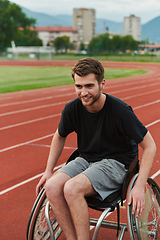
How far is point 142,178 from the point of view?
88.0 inches

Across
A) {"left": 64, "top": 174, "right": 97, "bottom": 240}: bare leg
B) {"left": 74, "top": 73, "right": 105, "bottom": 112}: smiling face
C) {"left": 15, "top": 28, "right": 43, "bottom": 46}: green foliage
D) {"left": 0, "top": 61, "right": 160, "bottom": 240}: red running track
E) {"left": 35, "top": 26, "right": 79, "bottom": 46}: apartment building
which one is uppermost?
{"left": 35, "top": 26, "right": 79, "bottom": 46}: apartment building

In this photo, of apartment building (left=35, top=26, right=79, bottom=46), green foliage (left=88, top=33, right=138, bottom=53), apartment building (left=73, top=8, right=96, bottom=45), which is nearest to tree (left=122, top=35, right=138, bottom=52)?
green foliage (left=88, top=33, right=138, bottom=53)

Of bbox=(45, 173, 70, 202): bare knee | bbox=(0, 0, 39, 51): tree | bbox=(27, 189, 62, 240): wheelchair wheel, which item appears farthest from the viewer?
bbox=(0, 0, 39, 51): tree

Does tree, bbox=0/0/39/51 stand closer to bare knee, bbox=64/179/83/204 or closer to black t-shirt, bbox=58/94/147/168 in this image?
black t-shirt, bbox=58/94/147/168

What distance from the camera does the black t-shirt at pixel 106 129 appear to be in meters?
2.33

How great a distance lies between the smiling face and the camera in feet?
7.52

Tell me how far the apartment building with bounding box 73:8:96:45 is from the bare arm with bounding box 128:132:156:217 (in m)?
163

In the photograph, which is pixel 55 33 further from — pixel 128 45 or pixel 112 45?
pixel 112 45

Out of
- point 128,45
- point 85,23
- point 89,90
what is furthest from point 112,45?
point 85,23

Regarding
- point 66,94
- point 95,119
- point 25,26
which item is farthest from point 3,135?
point 25,26

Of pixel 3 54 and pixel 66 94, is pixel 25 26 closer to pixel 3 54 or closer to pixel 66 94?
pixel 3 54

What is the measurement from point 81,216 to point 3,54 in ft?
195

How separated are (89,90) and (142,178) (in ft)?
2.28

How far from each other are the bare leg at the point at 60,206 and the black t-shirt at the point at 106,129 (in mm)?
409
